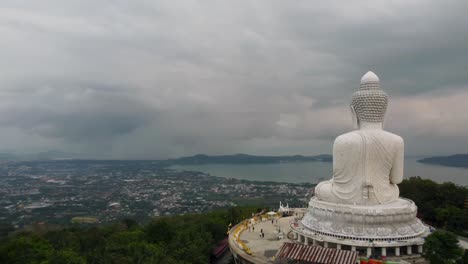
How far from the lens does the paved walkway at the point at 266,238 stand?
2508 cm

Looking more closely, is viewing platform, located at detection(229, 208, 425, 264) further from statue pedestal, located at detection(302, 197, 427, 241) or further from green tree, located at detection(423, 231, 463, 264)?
green tree, located at detection(423, 231, 463, 264)

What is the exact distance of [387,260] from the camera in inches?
867

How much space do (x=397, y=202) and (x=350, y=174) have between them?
3.83 metres

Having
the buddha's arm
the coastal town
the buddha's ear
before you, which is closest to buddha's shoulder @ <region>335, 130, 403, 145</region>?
the buddha's arm

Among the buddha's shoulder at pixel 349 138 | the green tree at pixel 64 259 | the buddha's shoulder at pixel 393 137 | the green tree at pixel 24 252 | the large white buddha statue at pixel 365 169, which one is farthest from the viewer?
the buddha's shoulder at pixel 393 137

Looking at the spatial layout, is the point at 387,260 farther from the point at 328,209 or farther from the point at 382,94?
the point at 382,94

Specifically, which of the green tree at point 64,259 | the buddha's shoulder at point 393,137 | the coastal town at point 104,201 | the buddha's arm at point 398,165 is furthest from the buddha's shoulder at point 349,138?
the coastal town at point 104,201

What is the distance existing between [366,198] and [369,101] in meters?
7.70

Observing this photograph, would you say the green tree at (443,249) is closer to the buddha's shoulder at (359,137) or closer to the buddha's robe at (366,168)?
the buddha's robe at (366,168)

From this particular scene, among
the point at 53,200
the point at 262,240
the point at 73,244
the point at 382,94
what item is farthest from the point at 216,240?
the point at 53,200

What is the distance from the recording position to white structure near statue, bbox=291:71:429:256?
914 inches

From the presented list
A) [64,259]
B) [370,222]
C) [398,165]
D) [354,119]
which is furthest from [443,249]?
[64,259]

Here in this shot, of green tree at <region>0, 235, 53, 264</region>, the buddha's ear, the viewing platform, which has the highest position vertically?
the buddha's ear

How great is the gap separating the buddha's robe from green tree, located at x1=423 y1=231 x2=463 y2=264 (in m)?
5.46
